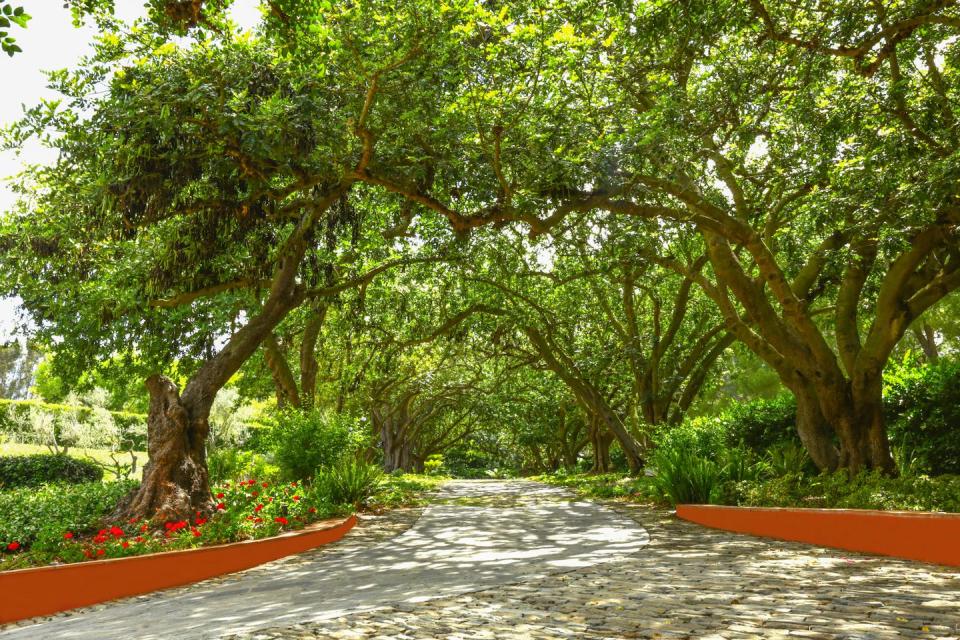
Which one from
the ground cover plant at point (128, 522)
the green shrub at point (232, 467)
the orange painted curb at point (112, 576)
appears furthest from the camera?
the green shrub at point (232, 467)

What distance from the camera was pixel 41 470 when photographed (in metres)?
19.8

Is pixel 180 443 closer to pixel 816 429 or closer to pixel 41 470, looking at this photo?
pixel 816 429

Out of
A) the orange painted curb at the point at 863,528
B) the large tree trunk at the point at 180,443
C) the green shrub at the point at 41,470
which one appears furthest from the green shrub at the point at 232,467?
the orange painted curb at the point at 863,528

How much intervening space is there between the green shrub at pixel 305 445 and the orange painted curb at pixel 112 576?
19.6ft

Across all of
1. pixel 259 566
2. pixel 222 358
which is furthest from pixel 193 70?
pixel 259 566

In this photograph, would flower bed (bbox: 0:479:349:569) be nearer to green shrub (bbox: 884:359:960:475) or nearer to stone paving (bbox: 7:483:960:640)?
stone paving (bbox: 7:483:960:640)

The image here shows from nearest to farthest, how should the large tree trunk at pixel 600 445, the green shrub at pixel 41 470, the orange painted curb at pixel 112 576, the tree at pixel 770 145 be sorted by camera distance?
the orange painted curb at pixel 112 576, the tree at pixel 770 145, the green shrub at pixel 41 470, the large tree trunk at pixel 600 445

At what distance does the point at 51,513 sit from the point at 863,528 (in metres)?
9.48

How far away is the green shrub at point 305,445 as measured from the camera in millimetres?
14086

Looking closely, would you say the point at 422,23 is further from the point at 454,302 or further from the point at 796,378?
the point at 454,302

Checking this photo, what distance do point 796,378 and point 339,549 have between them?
723 cm

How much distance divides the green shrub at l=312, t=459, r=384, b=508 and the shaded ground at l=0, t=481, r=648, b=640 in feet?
6.23

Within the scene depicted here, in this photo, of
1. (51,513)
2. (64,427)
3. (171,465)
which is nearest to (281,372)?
(171,465)

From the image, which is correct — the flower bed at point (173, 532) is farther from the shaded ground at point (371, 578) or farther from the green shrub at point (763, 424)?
the green shrub at point (763, 424)
